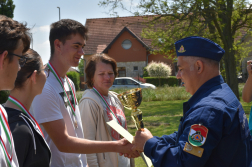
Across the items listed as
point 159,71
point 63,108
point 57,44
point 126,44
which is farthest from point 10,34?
point 126,44

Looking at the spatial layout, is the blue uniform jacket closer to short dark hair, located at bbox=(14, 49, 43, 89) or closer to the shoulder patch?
the shoulder patch

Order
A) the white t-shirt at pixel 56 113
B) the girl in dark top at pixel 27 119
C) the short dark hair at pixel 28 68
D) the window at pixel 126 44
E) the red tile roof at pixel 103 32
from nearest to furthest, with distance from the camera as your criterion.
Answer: the girl in dark top at pixel 27 119 → the short dark hair at pixel 28 68 → the white t-shirt at pixel 56 113 → the window at pixel 126 44 → the red tile roof at pixel 103 32

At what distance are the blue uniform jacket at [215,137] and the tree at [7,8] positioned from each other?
1532 cm

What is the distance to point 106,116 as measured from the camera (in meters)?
3.32

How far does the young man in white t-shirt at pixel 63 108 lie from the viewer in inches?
94.3

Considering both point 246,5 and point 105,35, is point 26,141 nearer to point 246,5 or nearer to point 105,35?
point 246,5

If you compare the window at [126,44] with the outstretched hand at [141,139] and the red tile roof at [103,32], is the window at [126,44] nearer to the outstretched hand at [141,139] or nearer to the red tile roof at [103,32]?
the red tile roof at [103,32]

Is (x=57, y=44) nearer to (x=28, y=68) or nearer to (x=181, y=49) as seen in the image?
(x=28, y=68)

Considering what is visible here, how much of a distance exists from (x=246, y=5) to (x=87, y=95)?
15.4 meters

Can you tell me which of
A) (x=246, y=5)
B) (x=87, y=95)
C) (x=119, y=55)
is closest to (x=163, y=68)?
(x=119, y=55)

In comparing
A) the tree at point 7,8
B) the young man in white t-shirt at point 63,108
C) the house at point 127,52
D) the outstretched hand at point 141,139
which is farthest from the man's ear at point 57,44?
the house at point 127,52

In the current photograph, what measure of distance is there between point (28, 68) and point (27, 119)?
1.54ft

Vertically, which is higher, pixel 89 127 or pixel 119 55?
pixel 119 55

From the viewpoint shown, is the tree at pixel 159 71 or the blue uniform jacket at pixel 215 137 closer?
the blue uniform jacket at pixel 215 137
